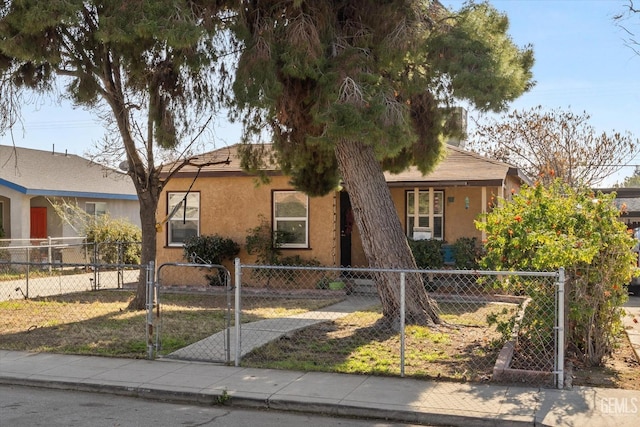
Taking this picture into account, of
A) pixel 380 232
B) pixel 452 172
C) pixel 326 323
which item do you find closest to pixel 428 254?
pixel 452 172

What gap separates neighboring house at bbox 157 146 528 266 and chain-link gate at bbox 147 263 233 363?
875 millimetres

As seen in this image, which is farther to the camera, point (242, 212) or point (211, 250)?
point (242, 212)

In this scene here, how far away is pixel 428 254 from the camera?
16.3m

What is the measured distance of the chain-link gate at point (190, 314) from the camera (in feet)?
30.4

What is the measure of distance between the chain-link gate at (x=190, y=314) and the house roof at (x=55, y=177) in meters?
8.15

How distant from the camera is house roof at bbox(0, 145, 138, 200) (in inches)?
984

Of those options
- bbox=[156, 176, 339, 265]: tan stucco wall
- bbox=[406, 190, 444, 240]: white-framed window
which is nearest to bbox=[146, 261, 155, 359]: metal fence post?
bbox=[156, 176, 339, 265]: tan stucco wall

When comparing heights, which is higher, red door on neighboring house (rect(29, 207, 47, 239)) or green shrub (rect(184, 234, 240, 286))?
red door on neighboring house (rect(29, 207, 47, 239))

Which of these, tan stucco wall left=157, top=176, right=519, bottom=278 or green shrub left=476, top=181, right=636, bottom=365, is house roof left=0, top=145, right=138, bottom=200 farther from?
green shrub left=476, top=181, right=636, bottom=365

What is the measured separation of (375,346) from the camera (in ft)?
32.1

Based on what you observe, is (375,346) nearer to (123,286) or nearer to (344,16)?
(344,16)

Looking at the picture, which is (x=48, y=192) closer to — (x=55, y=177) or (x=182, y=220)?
(x=55, y=177)

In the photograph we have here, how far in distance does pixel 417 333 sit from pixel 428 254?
6.12m

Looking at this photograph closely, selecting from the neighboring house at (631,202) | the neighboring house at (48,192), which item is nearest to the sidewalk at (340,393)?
the neighboring house at (48,192)
